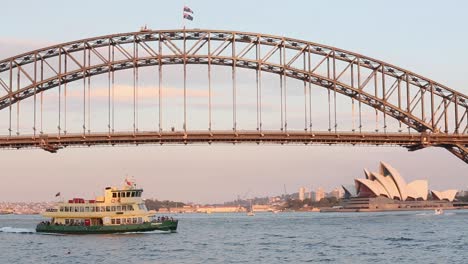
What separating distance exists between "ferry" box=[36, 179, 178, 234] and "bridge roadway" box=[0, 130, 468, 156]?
32.3 feet

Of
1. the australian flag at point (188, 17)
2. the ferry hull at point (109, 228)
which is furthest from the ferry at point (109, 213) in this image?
the australian flag at point (188, 17)

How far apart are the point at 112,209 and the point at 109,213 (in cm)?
47

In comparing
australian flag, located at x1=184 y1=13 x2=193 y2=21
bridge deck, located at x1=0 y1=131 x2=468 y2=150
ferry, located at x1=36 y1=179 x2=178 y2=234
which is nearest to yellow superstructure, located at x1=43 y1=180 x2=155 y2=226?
ferry, located at x1=36 y1=179 x2=178 y2=234

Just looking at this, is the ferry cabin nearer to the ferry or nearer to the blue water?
the ferry

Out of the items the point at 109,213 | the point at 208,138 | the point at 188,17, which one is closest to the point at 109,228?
the point at 109,213

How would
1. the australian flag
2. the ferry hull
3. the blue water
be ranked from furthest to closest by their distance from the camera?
the australian flag
the ferry hull
the blue water

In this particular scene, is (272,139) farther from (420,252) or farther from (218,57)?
(420,252)

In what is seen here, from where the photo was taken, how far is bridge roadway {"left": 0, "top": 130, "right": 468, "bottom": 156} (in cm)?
9612

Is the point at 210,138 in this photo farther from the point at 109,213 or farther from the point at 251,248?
the point at 251,248

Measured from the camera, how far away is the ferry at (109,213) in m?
86.2

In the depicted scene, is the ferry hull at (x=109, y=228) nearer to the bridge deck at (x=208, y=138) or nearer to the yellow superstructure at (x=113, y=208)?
the yellow superstructure at (x=113, y=208)

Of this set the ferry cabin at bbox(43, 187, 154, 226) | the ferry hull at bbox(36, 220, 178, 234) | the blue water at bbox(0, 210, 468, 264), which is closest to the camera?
the blue water at bbox(0, 210, 468, 264)

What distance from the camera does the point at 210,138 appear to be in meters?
96.5

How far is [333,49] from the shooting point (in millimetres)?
104562
